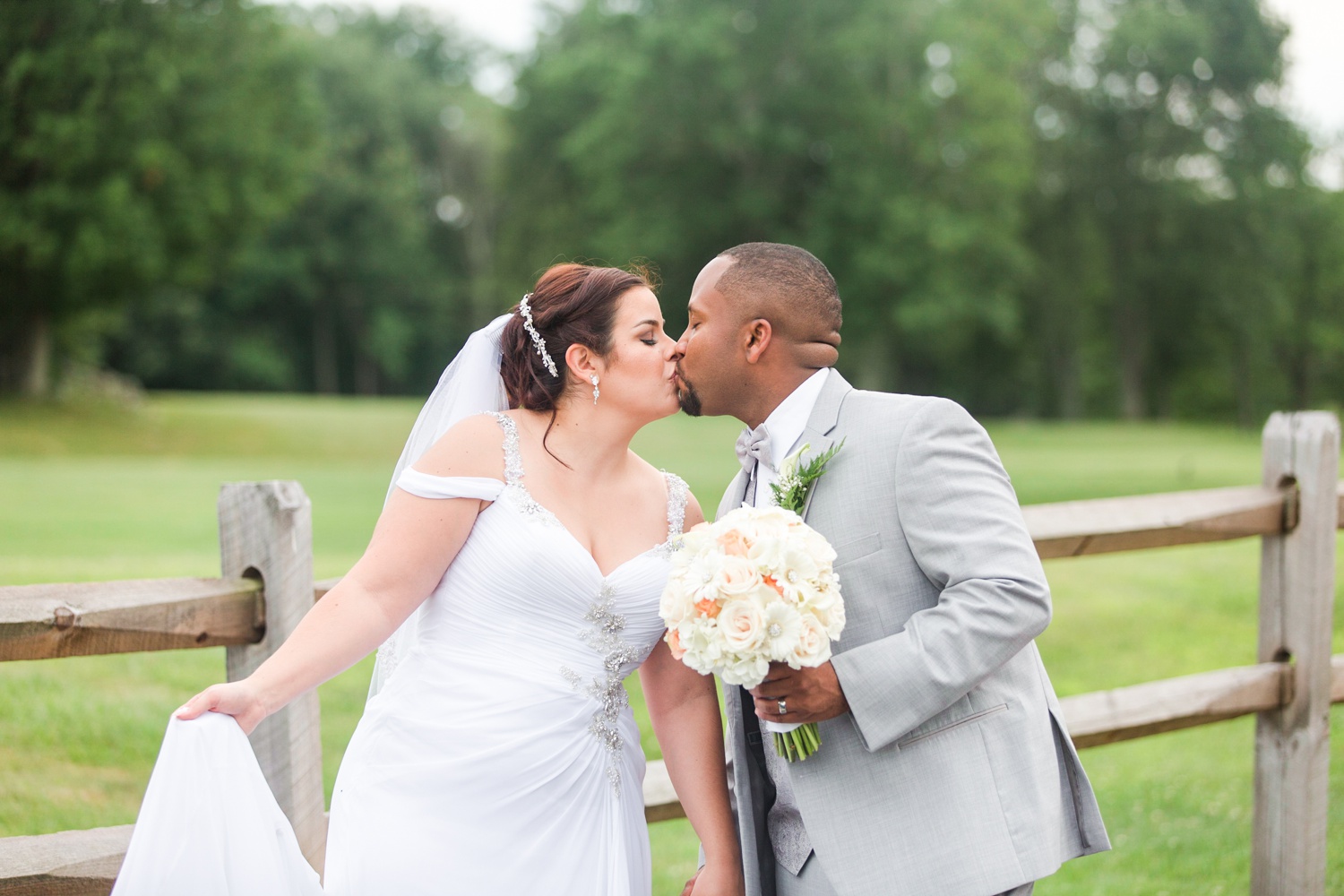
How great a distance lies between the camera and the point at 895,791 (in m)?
2.79

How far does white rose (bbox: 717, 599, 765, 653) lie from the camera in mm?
2430

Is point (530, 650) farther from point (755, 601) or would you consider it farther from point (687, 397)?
point (755, 601)

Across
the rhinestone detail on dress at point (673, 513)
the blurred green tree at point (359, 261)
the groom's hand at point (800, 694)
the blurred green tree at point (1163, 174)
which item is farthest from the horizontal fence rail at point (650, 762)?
the blurred green tree at point (359, 261)

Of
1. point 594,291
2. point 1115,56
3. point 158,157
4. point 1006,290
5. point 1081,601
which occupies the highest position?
point 1115,56

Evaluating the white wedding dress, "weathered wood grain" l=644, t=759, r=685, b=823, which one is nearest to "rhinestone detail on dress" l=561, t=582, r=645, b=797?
the white wedding dress

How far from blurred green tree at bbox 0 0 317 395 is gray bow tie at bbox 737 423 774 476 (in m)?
28.9

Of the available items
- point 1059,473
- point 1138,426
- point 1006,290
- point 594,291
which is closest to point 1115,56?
point 1006,290

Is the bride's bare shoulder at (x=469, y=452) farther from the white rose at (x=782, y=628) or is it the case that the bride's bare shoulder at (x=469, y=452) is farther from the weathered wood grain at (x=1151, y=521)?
the weathered wood grain at (x=1151, y=521)

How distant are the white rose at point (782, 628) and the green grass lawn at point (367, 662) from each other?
127 inches

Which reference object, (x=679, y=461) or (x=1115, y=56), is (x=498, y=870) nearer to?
(x=679, y=461)

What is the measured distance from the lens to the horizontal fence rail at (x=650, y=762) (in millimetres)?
3061

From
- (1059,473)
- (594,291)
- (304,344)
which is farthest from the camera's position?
(304,344)

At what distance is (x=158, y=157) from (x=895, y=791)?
1203 inches

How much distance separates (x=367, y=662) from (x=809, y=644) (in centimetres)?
700
